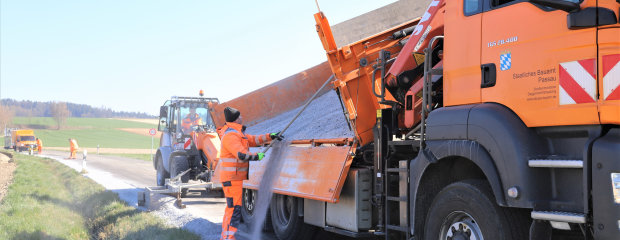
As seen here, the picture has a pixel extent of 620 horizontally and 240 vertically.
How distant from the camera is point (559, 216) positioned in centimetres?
341

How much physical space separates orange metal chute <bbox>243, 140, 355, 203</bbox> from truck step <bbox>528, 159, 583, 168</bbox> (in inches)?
104

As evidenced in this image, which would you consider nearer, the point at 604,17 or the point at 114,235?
the point at 604,17

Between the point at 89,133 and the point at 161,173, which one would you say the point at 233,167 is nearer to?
the point at 161,173

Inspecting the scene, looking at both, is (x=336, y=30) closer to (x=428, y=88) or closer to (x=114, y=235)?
(x=428, y=88)

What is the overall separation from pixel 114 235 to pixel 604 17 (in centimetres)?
739

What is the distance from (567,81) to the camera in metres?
3.54

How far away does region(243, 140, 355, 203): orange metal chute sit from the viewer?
19.8ft

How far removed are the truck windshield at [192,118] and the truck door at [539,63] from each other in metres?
11.4

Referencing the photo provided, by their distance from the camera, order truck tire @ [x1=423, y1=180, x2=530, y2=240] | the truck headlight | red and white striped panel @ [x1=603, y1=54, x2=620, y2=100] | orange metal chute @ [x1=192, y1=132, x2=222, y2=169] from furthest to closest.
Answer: orange metal chute @ [x1=192, y1=132, x2=222, y2=169]
truck tire @ [x1=423, y1=180, x2=530, y2=240]
red and white striped panel @ [x1=603, y1=54, x2=620, y2=100]
the truck headlight

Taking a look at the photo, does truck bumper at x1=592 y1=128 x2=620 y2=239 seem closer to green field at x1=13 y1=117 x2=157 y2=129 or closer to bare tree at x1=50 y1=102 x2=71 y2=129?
green field at x1=13 y1=117 x2=157 y2=129

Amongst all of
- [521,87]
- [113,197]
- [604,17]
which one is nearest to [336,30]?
[521,87]

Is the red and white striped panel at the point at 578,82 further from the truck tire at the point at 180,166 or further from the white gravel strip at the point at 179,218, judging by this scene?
the truck tire at the point at 180,166

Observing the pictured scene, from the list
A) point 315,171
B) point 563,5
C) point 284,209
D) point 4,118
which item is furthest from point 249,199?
point 4,118

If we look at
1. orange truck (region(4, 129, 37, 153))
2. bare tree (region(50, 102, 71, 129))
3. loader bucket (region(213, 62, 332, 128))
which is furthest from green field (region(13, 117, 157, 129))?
loader bucket (region(213, 62, 332, 128))
